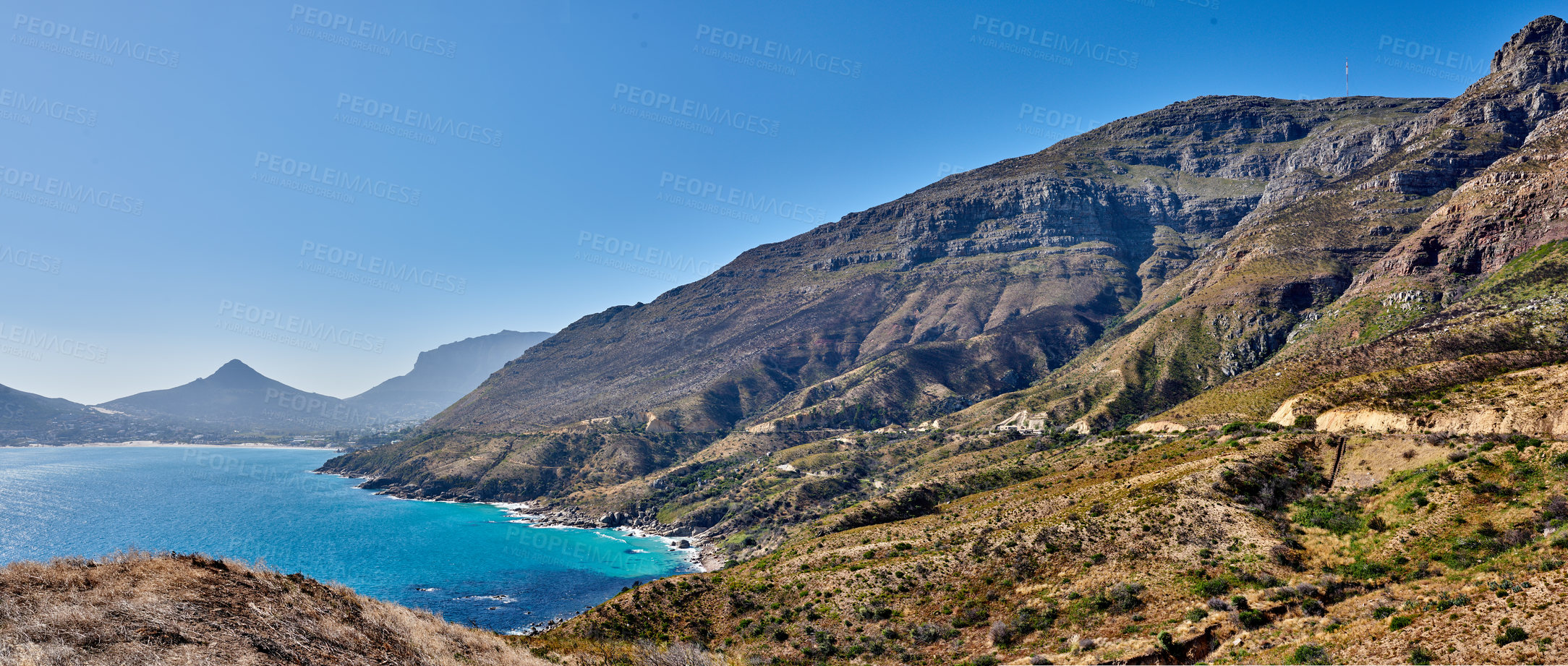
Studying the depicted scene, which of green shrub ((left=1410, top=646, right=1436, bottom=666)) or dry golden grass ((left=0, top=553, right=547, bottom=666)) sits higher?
dry golden grass ((left=0, top=553, right=547, bottom=666))

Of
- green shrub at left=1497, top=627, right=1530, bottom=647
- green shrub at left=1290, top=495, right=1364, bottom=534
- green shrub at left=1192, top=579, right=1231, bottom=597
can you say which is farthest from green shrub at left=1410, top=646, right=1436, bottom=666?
green shrub at left=1290, top=495, right=1364, bottom=534

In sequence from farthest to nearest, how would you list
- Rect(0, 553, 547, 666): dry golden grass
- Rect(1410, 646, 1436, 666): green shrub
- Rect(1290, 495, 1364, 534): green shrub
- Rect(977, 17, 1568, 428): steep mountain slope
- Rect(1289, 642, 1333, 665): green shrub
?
1. Rect(977, 17, 1568, 428): steep mountain slope
2. Rect(1290, 495, 1364, 534): green shrub
3. Rect(1289, 642, 1333, 665): green shrub
4. Rect(1410, 646, 1436, 666): green shrub
5. Rect(0, 553, 547, 666): dry golden grass

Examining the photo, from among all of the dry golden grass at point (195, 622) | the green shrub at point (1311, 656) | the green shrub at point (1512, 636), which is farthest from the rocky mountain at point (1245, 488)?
the dry golden grass at point (195, 622)

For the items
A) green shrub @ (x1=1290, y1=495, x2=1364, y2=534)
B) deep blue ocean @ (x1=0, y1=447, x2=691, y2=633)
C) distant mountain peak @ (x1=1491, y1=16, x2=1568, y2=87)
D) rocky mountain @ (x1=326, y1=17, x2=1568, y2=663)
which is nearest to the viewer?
rocky mountain @ (x1=326, y1=17, x2=1568, y2=663)

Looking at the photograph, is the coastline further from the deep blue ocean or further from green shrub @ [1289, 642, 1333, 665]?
green shrub @ [1289, 642, 1333, 665]

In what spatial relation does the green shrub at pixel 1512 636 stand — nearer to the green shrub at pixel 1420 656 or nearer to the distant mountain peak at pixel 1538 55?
the green shrub at pixel 1420 656

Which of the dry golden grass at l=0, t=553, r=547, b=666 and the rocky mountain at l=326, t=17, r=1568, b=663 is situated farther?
the rocky mountain at l=326, t=17, r=1568, b=663

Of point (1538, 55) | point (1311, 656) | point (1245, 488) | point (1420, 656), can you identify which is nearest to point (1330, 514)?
point (1245, 488)
